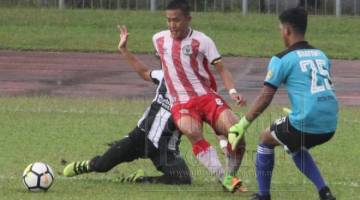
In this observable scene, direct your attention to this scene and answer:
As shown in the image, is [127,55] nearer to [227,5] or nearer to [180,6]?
[180,6]

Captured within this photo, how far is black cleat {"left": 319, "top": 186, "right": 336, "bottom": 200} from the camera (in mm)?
8969

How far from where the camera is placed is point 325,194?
898cm

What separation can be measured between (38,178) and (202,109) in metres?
1.57

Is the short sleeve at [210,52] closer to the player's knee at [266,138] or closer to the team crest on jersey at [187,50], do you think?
the team crest on jersey at [187,50]

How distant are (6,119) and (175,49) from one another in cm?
461

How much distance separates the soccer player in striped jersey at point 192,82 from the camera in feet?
32.4

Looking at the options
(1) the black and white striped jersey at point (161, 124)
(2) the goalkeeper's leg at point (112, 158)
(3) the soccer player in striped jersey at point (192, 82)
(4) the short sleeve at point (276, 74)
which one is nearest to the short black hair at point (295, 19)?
(4) the short sleeve at point (276, 74)

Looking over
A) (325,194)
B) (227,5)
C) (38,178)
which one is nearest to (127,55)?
(38,178)

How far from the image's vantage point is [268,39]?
82.8 feet

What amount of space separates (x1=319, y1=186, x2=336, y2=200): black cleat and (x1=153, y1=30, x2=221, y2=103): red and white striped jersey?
1618 mm

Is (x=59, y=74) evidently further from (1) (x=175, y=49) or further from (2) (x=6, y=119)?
(1) (x=175, y=49)

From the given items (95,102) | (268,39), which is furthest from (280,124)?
(268,39)

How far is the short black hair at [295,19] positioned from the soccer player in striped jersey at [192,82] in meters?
1.06

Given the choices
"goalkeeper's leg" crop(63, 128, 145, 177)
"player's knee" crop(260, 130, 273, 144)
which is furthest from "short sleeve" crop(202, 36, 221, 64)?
"player's knee" crop(260, 130, 273, 144)
